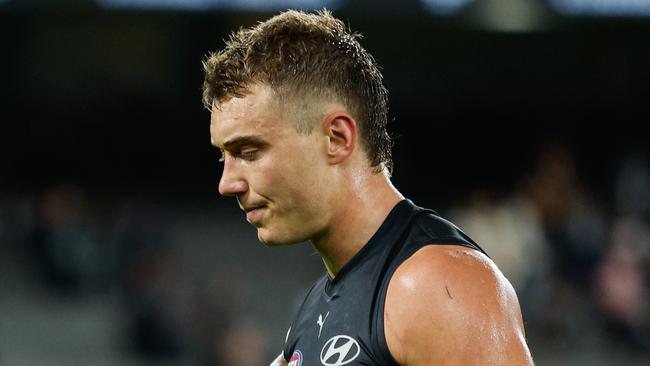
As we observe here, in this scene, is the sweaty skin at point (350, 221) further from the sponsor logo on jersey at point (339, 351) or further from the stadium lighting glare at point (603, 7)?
the stadium lighting glare at point (603, 7)

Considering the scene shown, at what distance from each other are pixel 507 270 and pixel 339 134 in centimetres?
653

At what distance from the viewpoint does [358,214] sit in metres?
3.06

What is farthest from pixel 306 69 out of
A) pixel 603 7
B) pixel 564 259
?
pixel 603 7

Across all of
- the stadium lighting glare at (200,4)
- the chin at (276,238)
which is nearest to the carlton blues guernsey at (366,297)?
the chin at (276,238)

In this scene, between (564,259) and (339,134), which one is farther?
(564,259)

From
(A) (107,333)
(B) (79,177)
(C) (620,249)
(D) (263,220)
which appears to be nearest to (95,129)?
(B) (79,177)

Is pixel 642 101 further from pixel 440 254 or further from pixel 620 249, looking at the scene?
pixel 440 254

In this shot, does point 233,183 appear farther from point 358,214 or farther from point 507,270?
point 507,270

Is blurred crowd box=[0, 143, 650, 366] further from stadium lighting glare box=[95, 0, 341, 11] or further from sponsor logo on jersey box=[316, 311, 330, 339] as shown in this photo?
sponsor logo on jersey box=[316, 311, 330, 339]

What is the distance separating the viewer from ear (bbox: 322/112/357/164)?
9.68 ft

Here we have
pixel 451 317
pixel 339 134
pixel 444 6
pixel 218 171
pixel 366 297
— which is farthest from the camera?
pixel 218 171

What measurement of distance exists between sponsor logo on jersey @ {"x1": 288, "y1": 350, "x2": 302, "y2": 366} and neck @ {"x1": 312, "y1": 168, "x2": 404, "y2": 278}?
0.29 metres

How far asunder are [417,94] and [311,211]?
11.9 meters

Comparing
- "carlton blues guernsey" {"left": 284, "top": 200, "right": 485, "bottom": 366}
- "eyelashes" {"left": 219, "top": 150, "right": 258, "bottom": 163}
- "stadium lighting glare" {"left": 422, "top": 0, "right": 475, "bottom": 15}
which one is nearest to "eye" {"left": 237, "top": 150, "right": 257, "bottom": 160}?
"eyelashes" {"left": 219, "top": 150, "right": 258, "bottom": 163}
